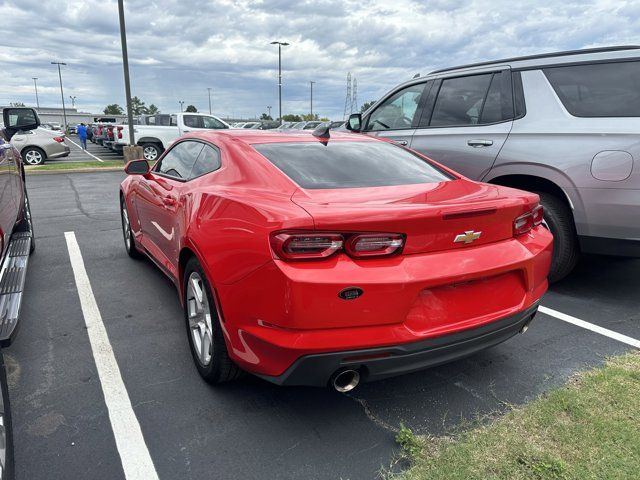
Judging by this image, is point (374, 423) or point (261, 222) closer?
point (261, 222)

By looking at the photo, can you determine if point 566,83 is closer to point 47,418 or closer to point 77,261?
point 47,418

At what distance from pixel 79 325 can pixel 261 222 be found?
2248mm

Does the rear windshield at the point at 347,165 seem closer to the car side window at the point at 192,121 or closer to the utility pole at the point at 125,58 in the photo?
the utility pole at the point at 125,58

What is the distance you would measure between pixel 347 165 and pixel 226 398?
61.6 inches

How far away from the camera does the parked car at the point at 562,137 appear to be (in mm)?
3684

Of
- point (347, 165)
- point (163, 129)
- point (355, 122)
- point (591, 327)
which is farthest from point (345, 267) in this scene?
point (163, 129)

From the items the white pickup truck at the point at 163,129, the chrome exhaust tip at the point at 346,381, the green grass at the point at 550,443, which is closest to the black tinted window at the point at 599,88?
the green grass at the point at 550,443

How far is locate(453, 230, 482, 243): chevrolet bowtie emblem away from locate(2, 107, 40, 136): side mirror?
4.22 m

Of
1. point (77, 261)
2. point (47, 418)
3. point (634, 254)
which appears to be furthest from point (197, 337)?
point (634, 254)

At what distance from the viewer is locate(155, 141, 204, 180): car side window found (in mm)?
3586

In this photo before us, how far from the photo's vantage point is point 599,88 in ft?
13.0

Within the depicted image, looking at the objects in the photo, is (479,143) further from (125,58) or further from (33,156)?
(33,156)

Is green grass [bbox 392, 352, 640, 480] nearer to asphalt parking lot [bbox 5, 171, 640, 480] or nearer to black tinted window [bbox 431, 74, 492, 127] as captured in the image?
asphalt parking lot [bbox 5, 171, 640, 480]

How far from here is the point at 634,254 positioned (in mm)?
3729
